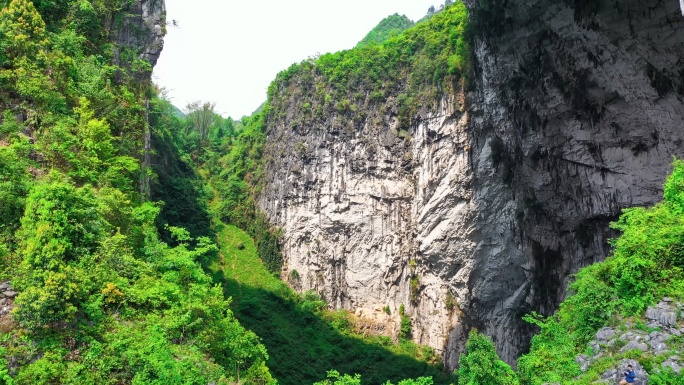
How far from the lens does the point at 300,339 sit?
2362 cm

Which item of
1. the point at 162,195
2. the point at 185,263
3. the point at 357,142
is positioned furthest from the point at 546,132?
the point at 162,195

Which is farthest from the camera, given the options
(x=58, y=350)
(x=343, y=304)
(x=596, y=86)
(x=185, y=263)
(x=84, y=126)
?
(x=343, y=304)

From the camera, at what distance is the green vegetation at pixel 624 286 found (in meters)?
8.43

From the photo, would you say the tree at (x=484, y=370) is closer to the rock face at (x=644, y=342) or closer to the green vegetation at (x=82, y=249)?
the rock face at (x=644, y=342)

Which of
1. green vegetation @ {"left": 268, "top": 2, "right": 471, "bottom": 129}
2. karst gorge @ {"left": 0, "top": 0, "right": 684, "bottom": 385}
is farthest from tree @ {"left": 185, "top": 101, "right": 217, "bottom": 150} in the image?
green vegetation @ {"left": 268, "top": 2, "right": 471, "bottom": 129}

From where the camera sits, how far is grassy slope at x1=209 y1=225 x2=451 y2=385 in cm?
2177

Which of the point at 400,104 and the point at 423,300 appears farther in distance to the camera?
the point at 400,104

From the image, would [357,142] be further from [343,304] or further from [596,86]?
[596,86]

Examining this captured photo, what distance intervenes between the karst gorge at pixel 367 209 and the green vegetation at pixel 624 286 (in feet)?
0.16

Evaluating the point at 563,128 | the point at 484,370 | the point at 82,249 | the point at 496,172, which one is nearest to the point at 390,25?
the point at 496,172

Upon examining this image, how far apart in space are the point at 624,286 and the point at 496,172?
12.1 metres

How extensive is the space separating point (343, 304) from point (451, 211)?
857cm

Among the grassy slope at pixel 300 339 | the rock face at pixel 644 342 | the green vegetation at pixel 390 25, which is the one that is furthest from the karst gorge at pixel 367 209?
the green vegetation at pixel 390 25

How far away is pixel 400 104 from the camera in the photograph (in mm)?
26703
